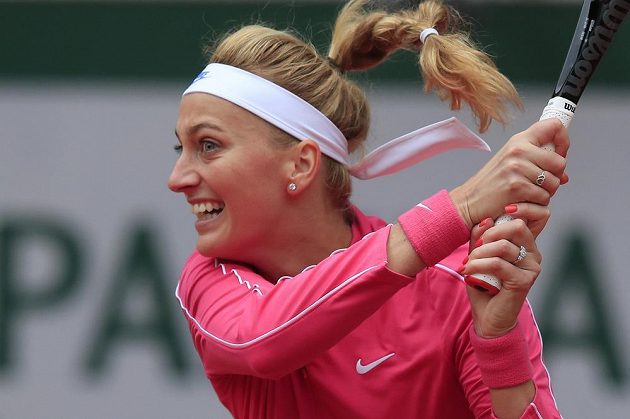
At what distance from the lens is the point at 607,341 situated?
12.1 ft

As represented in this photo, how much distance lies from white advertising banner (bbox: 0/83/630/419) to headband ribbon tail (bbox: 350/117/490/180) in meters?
1.42

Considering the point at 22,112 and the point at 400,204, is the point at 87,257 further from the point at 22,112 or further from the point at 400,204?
the point at 400,204

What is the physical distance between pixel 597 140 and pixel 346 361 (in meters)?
1.91

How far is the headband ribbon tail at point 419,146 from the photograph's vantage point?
215 centimetres

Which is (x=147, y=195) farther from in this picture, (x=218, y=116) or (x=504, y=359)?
(x=504, y=359)

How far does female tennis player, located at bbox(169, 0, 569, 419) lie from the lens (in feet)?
6.16

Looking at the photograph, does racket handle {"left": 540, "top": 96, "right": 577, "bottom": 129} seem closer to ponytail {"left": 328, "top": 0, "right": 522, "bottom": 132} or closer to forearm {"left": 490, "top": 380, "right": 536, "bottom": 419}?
ponytail {"left": 328, "top": 0, "right": 522, "bottom": 132}

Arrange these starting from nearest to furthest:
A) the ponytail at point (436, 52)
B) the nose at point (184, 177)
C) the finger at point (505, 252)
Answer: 1. the finger at point (505, 252)
2. the ponytail at point (436, 52)
3. the nose at point (184, 177)

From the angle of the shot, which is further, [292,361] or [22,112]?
[22,112]

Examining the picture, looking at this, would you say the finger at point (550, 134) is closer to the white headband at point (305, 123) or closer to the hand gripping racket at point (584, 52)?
the hand gripping racket at point (584, 52)

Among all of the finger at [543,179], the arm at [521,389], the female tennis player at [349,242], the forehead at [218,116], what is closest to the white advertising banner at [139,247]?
the female tennis player at [349,242]

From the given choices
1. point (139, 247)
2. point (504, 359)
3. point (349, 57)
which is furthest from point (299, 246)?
point (139, 247)

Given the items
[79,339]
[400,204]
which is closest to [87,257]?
[79,339]

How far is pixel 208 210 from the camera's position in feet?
7.25
